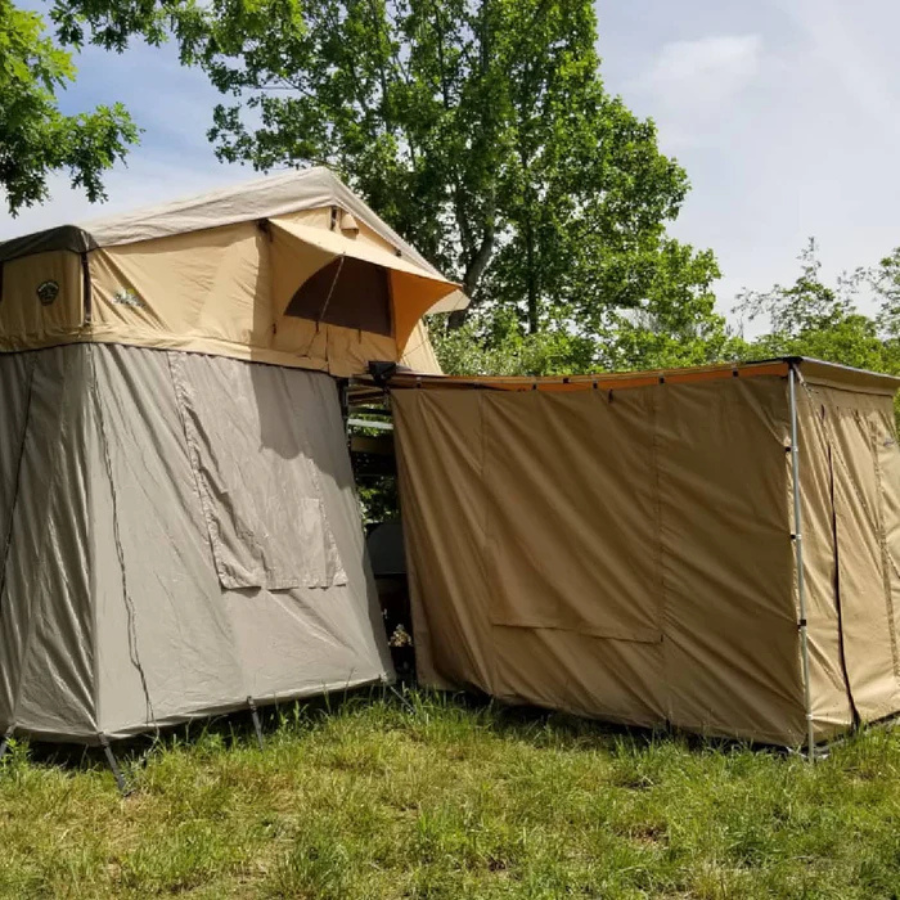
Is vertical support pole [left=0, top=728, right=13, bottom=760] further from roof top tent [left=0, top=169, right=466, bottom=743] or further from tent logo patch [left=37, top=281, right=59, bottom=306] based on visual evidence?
tent logo patch [left=37, top=281, right=59, bottom=306]

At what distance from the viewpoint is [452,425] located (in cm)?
645

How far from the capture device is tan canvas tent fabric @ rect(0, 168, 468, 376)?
5.30m

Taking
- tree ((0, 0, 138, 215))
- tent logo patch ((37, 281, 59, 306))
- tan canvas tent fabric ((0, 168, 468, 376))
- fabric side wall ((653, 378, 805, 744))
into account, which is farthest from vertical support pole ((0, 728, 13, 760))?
tree ((0, 0, 138, 215))

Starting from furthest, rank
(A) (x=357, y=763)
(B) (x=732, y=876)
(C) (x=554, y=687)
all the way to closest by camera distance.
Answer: (C) (x=554, y=687) < (A) (x=357, y=763) < (B) (x=732, y=876)

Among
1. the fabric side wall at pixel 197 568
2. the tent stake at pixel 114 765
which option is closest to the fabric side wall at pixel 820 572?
the fabric side wall at pixel 197 568

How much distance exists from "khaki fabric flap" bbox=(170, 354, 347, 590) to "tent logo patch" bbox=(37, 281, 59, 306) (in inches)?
26.7

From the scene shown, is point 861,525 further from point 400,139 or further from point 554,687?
point 400,139

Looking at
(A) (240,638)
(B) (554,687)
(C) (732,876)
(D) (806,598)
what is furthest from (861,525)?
(A) (240,638)

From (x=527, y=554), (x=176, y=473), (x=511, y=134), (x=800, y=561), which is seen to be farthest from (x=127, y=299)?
(x=511, y=134)

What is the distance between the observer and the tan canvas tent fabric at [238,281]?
530 cm

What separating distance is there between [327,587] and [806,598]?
270 cm

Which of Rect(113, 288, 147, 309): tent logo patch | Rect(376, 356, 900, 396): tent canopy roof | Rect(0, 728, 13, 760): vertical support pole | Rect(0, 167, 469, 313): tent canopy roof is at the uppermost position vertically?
Rect(0, 167, 469, 313): tent canopy roof

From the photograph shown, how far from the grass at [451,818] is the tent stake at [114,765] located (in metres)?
0.04

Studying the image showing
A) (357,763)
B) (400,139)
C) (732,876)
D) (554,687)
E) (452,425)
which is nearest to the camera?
(732,876)
